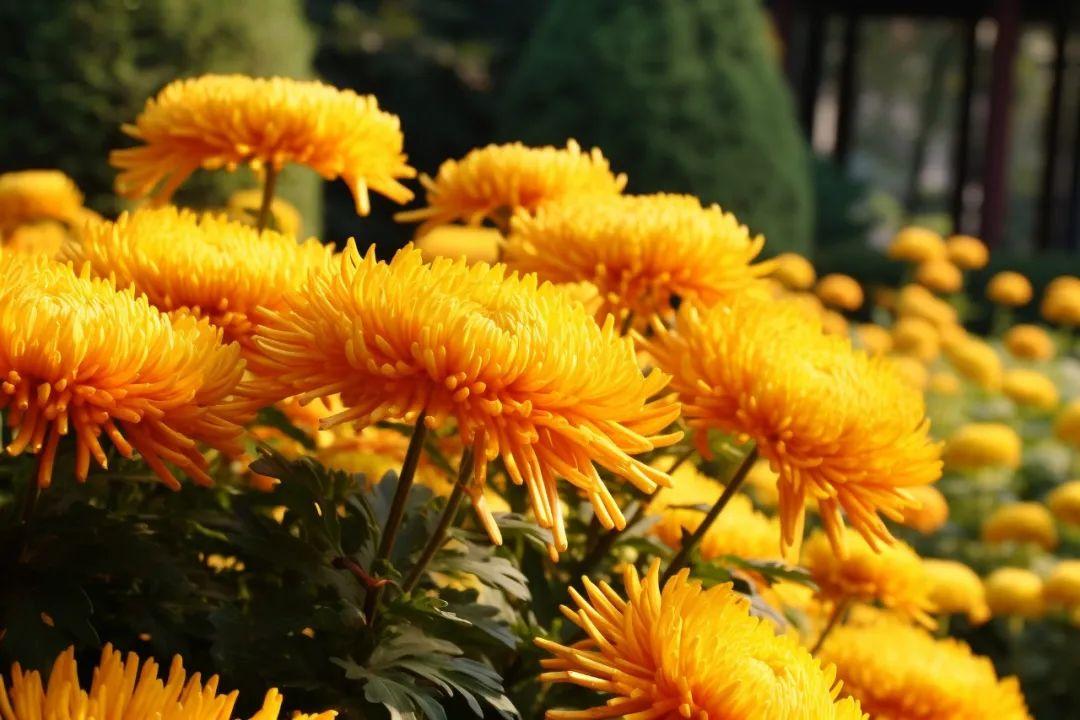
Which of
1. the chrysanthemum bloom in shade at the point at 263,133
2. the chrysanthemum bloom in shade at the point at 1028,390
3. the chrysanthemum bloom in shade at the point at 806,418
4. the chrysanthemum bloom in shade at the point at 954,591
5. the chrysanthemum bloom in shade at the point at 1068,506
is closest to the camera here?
the chrysanthemum bloom in shade at the point at 806,418

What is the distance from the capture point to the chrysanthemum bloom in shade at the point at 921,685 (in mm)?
1776

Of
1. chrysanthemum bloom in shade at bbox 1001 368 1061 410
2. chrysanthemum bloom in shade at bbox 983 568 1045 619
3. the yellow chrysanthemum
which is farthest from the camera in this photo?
chrysanthemum bloom in shade at bbox 1001 368 1061 410

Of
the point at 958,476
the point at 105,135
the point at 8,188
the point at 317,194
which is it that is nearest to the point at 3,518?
the point at 8,188

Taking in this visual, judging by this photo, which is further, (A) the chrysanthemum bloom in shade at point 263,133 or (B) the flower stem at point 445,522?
(A) the chrysanthemum bloom in shade at point 263,133

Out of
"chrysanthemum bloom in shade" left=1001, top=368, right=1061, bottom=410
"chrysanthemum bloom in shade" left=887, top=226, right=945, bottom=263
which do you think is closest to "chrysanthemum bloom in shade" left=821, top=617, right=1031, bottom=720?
"chrysanthemum bloom in shade" left=1001, top=368, right=1061, bottom=410

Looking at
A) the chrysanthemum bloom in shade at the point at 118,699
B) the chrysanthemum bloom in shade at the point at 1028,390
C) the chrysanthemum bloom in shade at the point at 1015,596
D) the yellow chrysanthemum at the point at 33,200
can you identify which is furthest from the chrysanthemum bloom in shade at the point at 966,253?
the chrysanthemum bloom in shade at the point at 118,699

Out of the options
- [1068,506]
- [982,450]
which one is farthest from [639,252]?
[982,450]

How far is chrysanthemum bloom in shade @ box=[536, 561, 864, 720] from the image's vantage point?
1.08 m

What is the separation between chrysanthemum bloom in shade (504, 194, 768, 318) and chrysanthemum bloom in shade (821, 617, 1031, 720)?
1.62ft

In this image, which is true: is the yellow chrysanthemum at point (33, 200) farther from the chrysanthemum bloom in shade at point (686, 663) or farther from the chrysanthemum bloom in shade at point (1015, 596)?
the chrysanthemum bloom in shade at point (1015, 596)

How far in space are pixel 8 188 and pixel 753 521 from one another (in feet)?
5.89

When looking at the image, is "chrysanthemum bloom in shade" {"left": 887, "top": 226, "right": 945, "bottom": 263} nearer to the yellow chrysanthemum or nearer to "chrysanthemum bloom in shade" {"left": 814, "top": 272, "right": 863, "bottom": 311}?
"chrysanthemum bloom in shade" {"left": 814, "top": 272, "right": 863, "bottom": 311}

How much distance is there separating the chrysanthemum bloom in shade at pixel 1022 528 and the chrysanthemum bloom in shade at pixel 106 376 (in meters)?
3.51

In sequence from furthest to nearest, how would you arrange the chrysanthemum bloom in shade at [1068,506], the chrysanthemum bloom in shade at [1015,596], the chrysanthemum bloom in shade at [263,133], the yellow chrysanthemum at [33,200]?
1. the chrysanthemum bloom in shade at [1068,506]
2. the chrysanthemum bloom in shade at [1015,596]
3. the yellow chrysanthemum at [33,200]
4. the chrysanthemum bloom in shade at [263,133]
